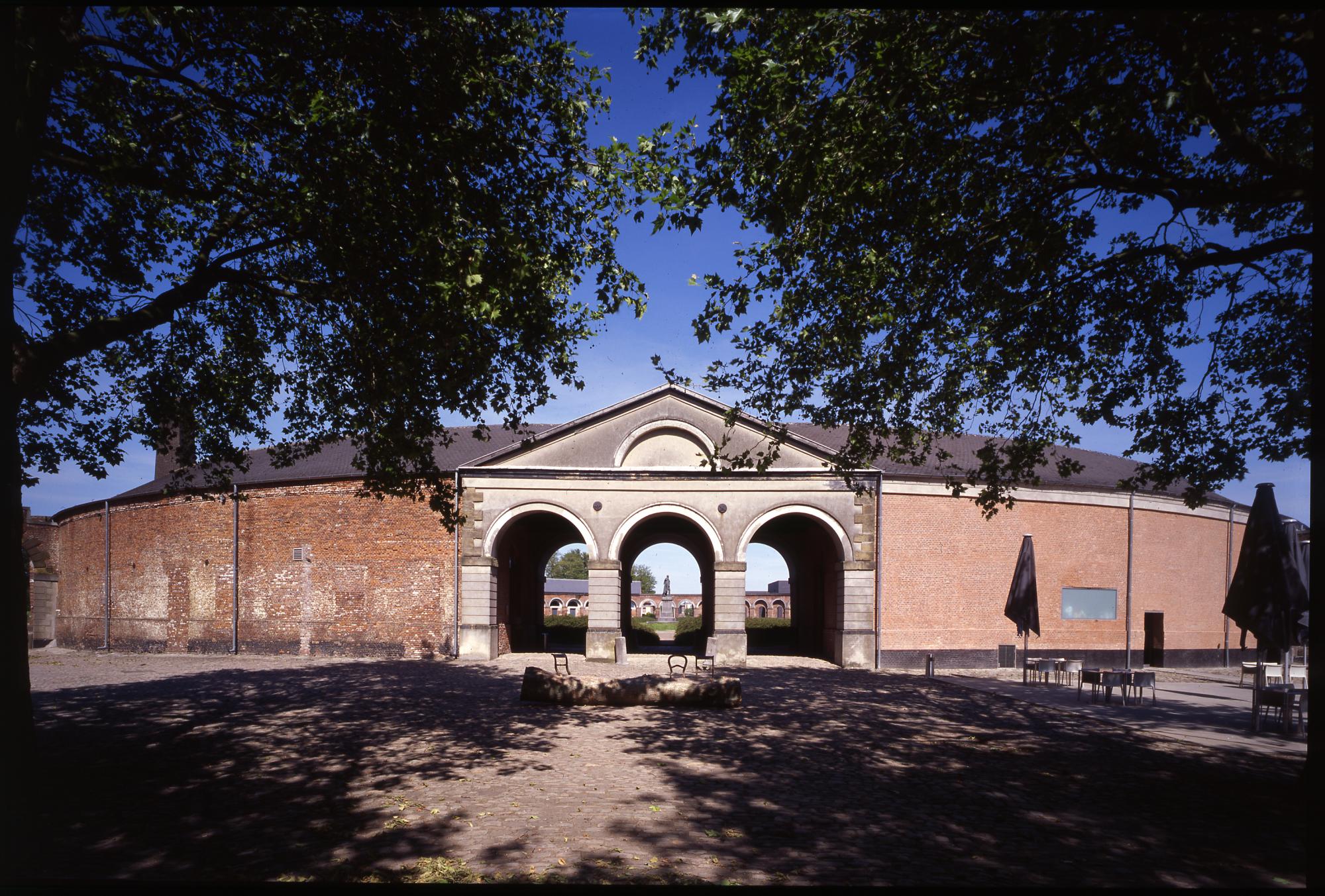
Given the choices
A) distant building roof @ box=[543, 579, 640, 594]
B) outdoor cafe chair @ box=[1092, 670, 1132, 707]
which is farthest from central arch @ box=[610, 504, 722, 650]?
distant building roof @ box=[543, 579, 640, 594]

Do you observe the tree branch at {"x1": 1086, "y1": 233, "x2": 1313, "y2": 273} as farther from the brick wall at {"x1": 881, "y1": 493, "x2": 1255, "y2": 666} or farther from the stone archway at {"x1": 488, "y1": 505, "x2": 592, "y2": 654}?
the stone archway at {"x1": 488, "y1": 505, "x2": 592, "y2": 654}

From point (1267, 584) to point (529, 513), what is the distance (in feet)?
58.0

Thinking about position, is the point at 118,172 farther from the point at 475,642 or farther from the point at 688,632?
the point at 688,632

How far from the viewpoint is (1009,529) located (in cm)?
2211

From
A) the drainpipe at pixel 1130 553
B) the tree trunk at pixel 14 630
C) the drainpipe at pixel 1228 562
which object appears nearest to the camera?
the tree trunk at pixel 14 630

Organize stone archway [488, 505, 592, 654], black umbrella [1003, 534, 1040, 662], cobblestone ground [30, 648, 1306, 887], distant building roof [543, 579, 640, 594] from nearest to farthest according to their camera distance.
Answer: cobblestone ground [30, 648, 1306, 887] < black umbrella [1003, 534, 1040, 662] < stone archway [488, 505, 592, 654] < distant building roof [543, 579, 640, 594]

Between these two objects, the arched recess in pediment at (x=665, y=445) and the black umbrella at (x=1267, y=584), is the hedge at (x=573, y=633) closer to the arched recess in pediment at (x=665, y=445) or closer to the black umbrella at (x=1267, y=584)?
the arched recess in pediment at (x=665, y=445)

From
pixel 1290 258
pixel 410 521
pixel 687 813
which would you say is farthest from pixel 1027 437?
pixel 410 521

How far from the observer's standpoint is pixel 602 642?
21.2 m

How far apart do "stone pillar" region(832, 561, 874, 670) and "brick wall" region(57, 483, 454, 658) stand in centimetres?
1208

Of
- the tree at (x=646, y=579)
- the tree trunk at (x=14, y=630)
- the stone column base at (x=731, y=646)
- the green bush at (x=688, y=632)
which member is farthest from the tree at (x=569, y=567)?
the tree trunk at (x=14, y=630)

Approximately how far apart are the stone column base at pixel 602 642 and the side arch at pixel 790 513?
4.51m

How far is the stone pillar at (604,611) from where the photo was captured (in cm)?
2112

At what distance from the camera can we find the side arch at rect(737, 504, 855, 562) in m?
21.3
